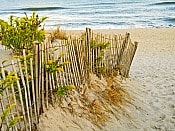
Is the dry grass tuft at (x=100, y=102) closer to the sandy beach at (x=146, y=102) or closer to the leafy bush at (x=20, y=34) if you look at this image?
the sandy beach at (x=146, y=102)

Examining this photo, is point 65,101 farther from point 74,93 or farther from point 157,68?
point 157,68

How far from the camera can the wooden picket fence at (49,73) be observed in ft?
13.5

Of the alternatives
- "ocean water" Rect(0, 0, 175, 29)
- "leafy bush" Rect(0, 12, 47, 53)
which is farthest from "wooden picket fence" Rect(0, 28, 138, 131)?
"ocean water" Rect(0, 0, 175, 29)

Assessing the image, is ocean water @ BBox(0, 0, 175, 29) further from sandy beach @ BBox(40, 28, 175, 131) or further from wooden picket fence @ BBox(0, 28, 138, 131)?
wooden picket fence @ BBox(0, 28, 138, 131)

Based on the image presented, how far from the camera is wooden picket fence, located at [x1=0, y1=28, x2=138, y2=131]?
410cm

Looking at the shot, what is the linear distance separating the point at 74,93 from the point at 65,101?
1.13 ft

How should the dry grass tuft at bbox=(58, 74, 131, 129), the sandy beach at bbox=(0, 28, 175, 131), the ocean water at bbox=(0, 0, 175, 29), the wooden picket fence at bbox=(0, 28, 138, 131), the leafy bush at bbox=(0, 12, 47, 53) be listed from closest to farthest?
1. the wooden picket fence at bbox=(0, 28, 138, 131)
2. the sandy beach at bbox=(0, 28, 175, 131)
3. the dry grass tuft at bbox=(58, 74, 131, 129)
4. the leafy bush at bbox=(0, 12, 47, 53)
5. the ocean water at bbox=(0, 0, 175, 29)

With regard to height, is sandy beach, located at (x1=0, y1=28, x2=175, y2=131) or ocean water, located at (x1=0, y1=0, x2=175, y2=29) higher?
sandy beach, located at (x1=0, y1=28, x2=175, y2=131)

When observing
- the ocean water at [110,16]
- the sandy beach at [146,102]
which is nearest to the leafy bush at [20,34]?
the sandy beach at [146,102]

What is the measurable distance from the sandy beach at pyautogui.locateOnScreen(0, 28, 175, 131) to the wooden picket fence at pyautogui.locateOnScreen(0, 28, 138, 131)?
258mm

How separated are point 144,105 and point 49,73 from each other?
2.18 meters

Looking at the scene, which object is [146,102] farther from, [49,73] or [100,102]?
[49,73]

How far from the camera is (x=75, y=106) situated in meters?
5.23

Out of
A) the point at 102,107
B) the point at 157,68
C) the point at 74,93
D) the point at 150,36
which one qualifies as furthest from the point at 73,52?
the point at 150,36
